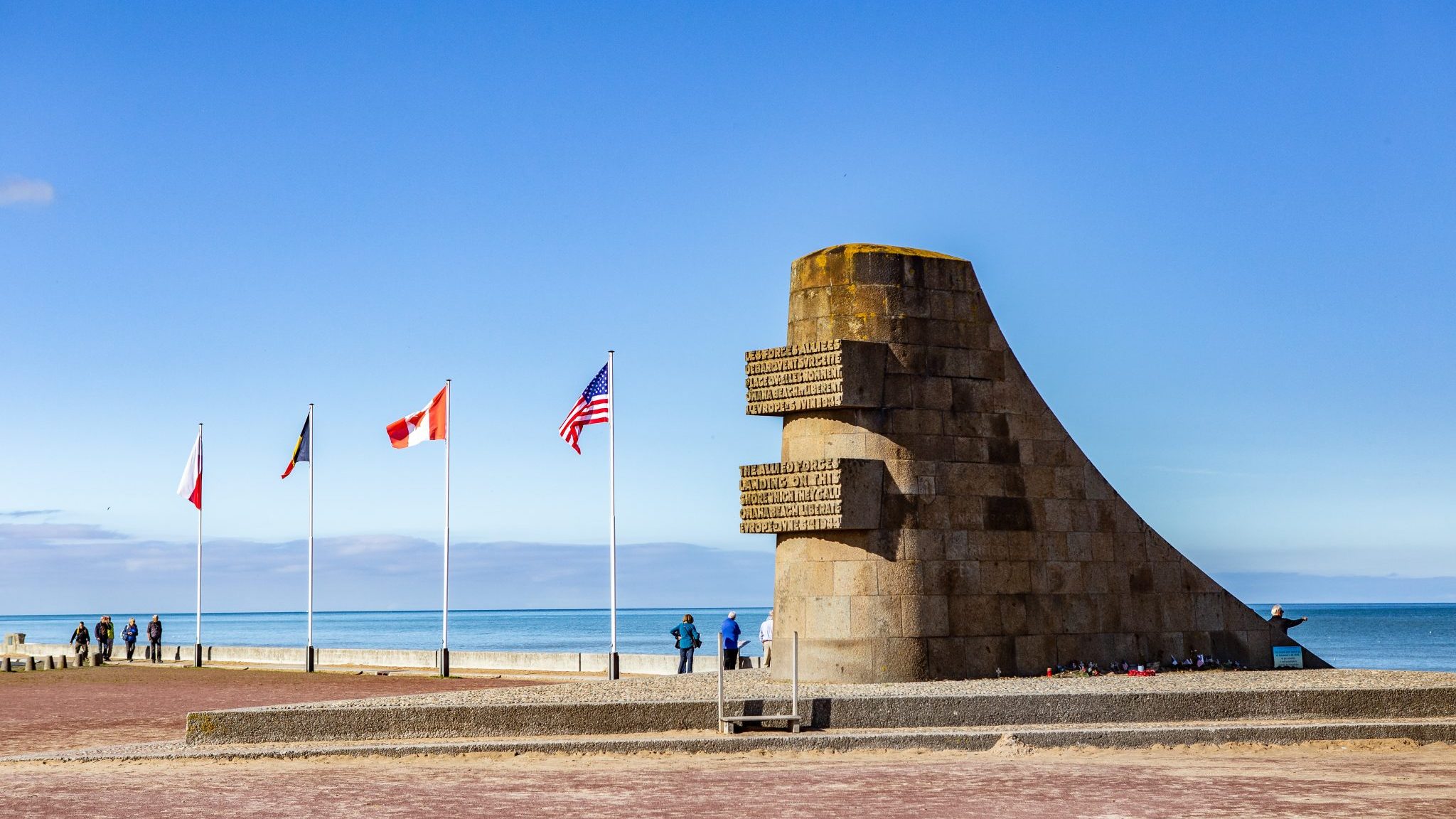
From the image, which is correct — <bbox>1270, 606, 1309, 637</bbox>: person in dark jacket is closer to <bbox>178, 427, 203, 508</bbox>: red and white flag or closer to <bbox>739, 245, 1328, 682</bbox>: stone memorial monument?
<bbox>739, 245, 1328, 682</bbox>: stone memorial monument

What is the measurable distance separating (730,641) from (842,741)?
7.97 meters

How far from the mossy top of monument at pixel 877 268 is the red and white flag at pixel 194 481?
77.8 feet

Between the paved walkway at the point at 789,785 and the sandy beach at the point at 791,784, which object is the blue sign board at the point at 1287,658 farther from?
the paved walkway at the point at 789,785

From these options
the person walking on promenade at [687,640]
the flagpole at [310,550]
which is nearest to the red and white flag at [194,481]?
the flagpole at [310,550]

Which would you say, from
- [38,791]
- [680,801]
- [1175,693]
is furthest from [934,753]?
[38,791]

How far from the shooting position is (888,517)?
59.6 ft

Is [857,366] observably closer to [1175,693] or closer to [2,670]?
[1175,693]


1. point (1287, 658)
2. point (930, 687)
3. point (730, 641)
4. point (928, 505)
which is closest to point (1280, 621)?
point (1287, 658)

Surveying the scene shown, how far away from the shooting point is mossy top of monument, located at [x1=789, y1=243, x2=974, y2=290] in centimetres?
1878

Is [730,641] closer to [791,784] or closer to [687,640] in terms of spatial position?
[687,640]

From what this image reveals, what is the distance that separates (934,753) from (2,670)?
31842mm

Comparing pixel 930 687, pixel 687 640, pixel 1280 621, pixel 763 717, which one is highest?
pixel 1280 621

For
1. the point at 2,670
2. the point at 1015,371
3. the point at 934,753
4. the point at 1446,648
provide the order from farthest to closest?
the point at 1446,648 → the point at 2,670 → the point at 1015,371 → the point at 934,753

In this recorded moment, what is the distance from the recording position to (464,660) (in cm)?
3872
